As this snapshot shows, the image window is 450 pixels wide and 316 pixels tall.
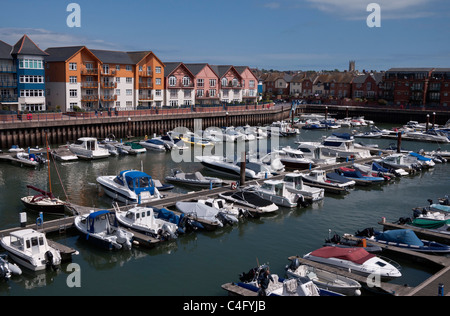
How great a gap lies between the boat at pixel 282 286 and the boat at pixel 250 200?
974 cm

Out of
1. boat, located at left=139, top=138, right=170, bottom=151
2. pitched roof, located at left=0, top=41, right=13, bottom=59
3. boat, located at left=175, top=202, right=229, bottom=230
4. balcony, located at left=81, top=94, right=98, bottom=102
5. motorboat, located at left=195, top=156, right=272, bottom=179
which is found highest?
pitched roof, located at left=0, top=41, right=13, bottom=59

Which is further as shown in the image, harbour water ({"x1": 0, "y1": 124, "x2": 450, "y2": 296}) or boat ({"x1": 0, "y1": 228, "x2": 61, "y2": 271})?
boat ({"x1": 0, "y1": 228, "x2": 61, "y2": 271})

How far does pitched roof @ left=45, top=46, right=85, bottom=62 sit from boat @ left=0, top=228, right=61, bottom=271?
166 feet

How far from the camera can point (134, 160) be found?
151 feet

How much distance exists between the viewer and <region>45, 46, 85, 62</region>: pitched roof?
66000mm

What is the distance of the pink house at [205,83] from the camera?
87938 mm

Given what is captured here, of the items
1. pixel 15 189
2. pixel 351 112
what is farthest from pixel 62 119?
pixel 351 112

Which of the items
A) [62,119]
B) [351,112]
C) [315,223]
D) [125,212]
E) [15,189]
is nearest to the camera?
[125,212]

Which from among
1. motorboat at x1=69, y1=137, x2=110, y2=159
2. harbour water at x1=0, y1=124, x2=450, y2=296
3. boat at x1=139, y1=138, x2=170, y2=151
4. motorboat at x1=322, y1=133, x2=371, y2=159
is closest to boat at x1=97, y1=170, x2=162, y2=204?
harbour water at x1=0, y1=124, x2=450, y2=296

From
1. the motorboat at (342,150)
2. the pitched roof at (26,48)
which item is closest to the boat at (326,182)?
the motorboat at (342,150)

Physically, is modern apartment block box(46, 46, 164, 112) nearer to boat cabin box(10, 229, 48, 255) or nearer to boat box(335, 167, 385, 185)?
boat box(335, 167, 385, 185)

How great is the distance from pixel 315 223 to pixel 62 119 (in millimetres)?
37887

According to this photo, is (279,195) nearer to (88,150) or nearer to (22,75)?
(88,150)
